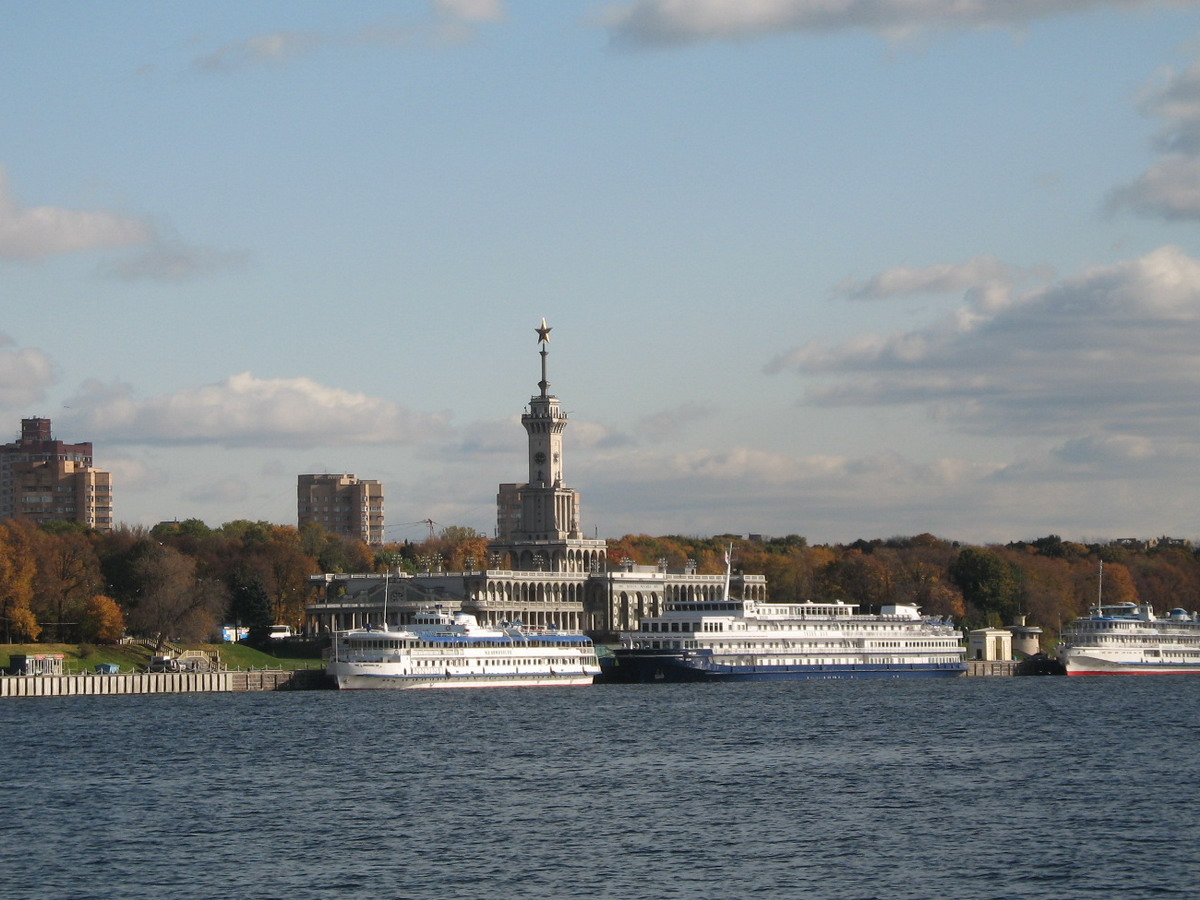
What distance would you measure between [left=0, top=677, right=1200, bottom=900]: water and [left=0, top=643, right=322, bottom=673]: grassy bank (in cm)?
3025

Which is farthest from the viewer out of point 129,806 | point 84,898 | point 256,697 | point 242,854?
point 256,697

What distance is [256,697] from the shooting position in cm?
16250

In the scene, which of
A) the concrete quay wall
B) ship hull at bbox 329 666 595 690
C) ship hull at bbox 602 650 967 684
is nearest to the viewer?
the concrete quay wall

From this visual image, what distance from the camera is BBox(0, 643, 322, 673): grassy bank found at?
576 ft

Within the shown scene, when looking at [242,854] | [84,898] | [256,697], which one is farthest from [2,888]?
[256,697]

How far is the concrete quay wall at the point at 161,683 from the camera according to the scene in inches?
6368

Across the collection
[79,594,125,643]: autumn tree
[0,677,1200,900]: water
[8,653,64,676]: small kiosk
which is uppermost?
[79,594,125,643]: autumn tree

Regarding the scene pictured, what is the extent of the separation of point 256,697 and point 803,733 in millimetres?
54141

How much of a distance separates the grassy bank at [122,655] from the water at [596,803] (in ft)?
99.2

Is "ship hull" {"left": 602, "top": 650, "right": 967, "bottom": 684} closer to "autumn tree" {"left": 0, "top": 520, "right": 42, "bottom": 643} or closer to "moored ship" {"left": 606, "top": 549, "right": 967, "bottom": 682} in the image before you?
"moored ship" {"left": 606, "top": 549, "right": 967, "bottom": 682}

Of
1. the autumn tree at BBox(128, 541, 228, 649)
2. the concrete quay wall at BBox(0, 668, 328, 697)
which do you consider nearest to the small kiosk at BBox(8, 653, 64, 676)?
the concrete quay wall at BBox(0, 668, 328, 697)

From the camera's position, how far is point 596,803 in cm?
8844

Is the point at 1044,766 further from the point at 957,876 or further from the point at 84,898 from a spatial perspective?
the point at 84,898

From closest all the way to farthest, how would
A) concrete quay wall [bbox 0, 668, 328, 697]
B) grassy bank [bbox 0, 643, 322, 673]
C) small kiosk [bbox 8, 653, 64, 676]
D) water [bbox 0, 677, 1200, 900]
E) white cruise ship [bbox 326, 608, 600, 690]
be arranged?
water [bbox 0, 677, 1200, 900]
concrete quay wall [bbox 0, 668, 328, 697]
small kiosk [bbox 8, 653, 64, 676]
white cruise ship [bbox 326, 608, 600, 690]
grassy bank [bbox 0, 643, 322, 673]
